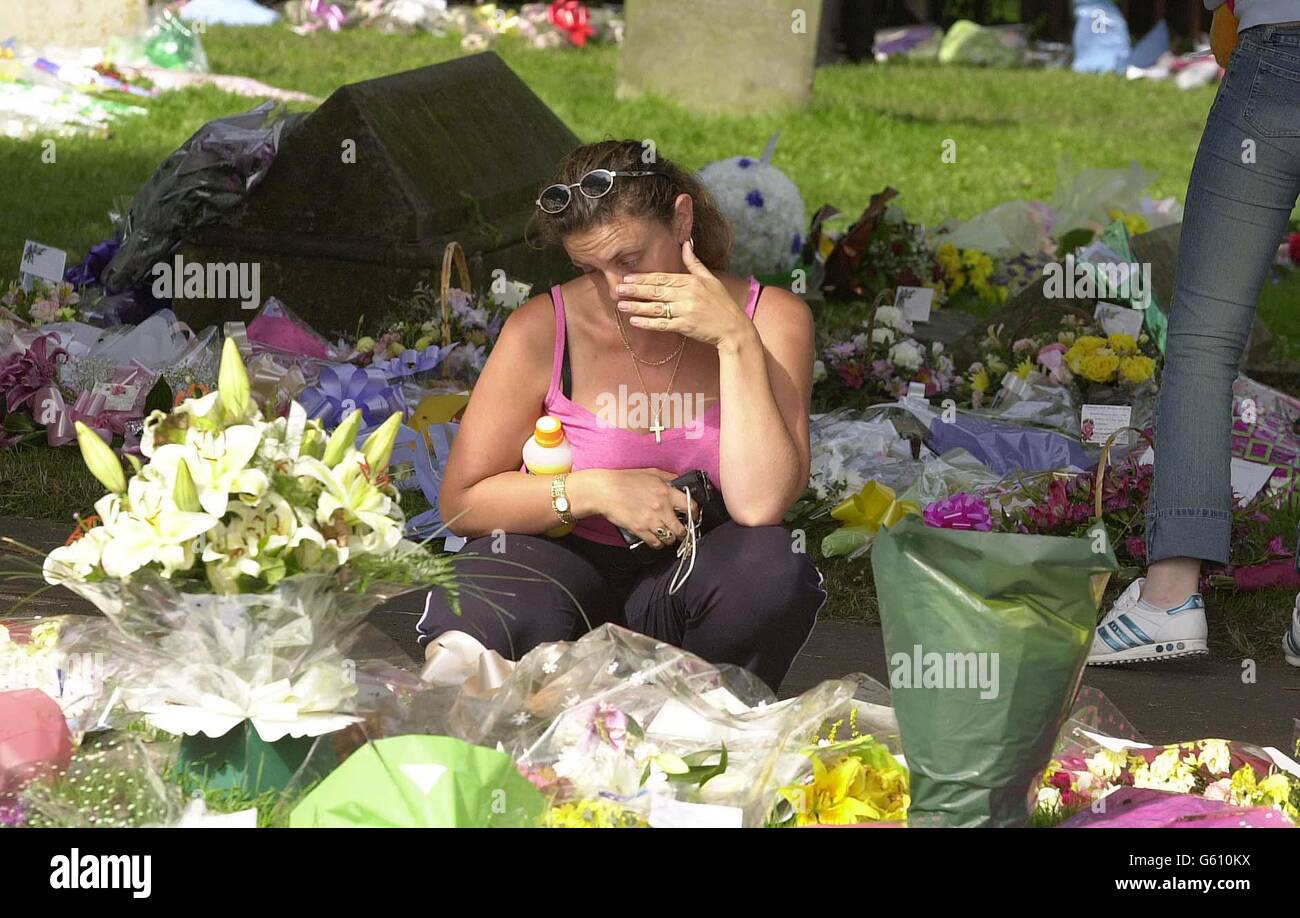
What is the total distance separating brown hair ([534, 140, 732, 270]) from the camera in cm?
277

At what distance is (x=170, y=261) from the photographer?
570 cm

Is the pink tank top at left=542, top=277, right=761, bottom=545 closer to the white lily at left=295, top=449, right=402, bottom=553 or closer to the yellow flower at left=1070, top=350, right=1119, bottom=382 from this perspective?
the white lily at left=295, top=449, right=402, bottom=553

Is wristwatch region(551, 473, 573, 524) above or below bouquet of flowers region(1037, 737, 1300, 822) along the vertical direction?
above

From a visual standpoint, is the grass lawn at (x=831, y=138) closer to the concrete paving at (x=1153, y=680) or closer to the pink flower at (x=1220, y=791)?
the concrete paving at (x=1153, y=680)

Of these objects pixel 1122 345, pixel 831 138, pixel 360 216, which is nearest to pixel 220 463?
pixel 360 216

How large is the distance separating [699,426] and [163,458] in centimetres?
120

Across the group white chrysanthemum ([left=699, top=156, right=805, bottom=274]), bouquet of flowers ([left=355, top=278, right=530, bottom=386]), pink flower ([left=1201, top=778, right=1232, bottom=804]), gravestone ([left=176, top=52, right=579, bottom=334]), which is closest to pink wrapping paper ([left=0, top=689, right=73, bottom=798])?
pink flower ([left=1201, top=778, right=1232, bottom=804])

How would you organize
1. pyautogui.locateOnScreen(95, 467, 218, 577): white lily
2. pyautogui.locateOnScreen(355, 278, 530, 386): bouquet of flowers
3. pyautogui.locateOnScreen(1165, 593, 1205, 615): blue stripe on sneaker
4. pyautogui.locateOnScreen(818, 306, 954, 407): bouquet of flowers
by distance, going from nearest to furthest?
1. pyautogui.locateOnScreen(95, 467, 218, 577): white lily
2. pyautogui.locateOnScreen(1165, 593, 1205, 615): blue stripe on sneaker
3. pyautogui.locateOnScreen(355, 278, 530, 386): bouquet of flowers
4. pyautogui.locateOnScreen(818, 306, 954, 407): bouquet of flowers

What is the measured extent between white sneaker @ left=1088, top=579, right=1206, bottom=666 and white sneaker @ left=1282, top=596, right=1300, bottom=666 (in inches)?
9.2

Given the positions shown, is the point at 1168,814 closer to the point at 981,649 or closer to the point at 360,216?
the point at 981,649

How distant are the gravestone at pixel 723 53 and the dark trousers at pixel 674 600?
7.79 meters

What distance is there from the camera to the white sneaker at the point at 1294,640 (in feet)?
11.7
